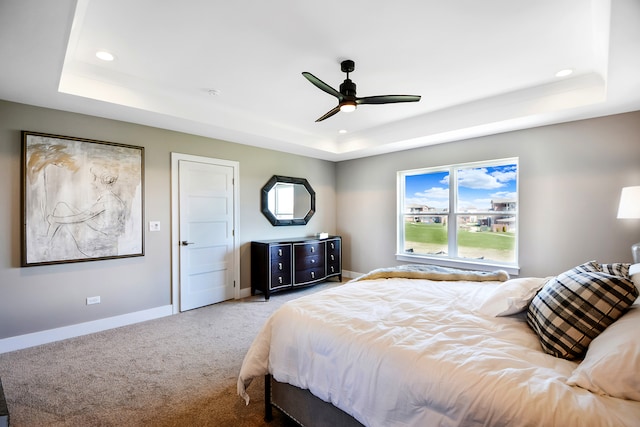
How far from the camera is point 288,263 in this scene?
4609 millimetres

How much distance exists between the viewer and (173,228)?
3.87 meters

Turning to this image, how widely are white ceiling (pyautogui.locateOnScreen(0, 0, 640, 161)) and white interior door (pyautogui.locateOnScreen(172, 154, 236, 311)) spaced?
2.21ft

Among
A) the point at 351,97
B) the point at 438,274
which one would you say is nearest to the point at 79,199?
the point at 351,97

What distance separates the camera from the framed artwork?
2.91 metres

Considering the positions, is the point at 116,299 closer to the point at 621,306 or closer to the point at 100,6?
the point at 100,6

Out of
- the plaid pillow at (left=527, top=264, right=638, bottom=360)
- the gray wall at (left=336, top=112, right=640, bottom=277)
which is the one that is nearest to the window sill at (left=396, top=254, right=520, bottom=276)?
the gray wall at (left=336, top=112, right=640, bottom=277)

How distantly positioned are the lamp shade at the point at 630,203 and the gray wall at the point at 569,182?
619 mm

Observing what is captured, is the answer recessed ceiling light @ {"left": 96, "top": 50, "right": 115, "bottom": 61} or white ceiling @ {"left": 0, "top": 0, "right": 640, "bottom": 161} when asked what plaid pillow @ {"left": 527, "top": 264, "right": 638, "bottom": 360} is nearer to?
white ceiling @ {"left": 0, "top": 0, "right": 640, "bottom": 161}

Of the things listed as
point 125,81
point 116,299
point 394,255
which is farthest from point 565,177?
point 116,299

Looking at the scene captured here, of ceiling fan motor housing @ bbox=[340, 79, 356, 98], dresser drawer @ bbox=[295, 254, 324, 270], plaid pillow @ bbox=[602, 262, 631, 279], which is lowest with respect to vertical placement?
dresser drawer @ bbox=[295, 254, 324, 270]

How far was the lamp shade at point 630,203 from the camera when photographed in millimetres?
2644

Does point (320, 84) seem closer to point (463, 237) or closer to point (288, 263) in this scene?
point (288, 263)

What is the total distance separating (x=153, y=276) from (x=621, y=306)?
4.24 meters

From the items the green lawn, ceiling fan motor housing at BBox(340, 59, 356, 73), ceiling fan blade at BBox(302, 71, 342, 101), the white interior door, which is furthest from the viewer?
the green lawn
